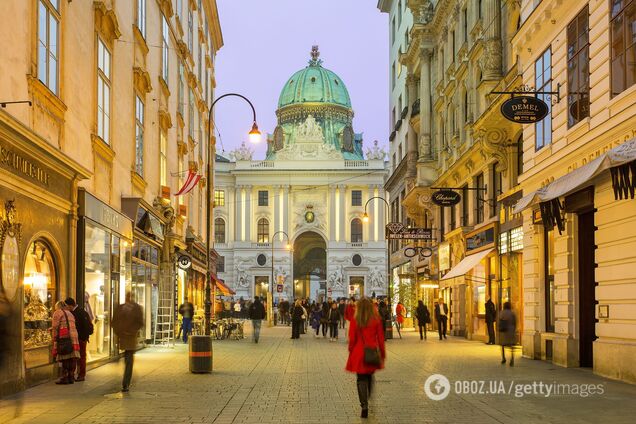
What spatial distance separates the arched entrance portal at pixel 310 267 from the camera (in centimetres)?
10362

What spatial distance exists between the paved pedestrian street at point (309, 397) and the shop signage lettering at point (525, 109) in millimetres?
5232

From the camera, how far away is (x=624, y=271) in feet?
53.4

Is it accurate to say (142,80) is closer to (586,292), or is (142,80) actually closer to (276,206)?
(586,292)

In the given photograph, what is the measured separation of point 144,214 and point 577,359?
12955 mm

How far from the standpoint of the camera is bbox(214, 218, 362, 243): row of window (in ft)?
317

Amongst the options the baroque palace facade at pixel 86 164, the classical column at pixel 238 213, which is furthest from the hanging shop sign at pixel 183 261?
the classical column at pixel 238 213

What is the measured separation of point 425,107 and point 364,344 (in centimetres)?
3397

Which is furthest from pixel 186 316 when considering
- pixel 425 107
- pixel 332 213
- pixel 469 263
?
pixel 332 213

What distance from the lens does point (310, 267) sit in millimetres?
105312

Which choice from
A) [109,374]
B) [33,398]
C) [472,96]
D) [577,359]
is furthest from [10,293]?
[472,96]

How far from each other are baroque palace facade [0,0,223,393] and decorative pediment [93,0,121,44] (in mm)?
44

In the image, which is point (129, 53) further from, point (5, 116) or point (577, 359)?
point (577, 359)

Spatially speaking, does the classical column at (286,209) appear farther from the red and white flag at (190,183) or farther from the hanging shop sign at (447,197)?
the hanging shop sign at (447,197)

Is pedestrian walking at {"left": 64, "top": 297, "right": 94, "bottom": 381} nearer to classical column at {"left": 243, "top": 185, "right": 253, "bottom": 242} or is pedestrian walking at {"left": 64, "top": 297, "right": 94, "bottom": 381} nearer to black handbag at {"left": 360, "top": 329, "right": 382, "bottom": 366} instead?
black handbag at {"left": 360, "top": 329, "right": 382, "bottom": 366}
